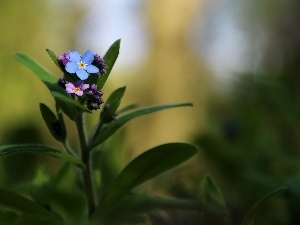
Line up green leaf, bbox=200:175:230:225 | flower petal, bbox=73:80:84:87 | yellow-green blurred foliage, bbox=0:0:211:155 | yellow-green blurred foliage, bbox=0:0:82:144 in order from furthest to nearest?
yellow-green blurred foliage, bbox=0:0:211:155
yellow-green blurred foliage, bbox=0:0:82:144
flower petal, bbox=73:80:84:87
green leaf, bbox=200:175:230:225

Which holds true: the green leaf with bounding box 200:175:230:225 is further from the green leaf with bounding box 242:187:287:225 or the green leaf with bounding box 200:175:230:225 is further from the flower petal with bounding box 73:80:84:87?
the flower petal with bounding box 73:80:84:87

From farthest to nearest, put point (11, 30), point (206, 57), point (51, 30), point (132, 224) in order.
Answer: point (206, 57) < point (51, 30) < point (11, 30) < point (132, 224)

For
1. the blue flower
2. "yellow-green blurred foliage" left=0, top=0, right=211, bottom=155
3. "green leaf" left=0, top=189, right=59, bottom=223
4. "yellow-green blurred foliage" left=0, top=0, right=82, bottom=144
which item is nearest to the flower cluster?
the blue flower

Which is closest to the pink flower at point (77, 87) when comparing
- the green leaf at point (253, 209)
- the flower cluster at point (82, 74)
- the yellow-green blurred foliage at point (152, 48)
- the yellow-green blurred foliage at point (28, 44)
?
the flower cluster at point (82, 74)

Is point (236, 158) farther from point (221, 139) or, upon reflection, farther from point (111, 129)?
point (111, 129)

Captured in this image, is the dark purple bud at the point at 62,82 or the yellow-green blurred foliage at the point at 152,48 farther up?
the dark purple bud at the point at 62,82

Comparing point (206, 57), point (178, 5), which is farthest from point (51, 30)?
point (178, 5)

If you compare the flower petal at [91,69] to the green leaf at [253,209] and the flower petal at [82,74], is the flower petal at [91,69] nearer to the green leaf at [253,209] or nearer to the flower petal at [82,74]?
the flower petal at [82,74]
